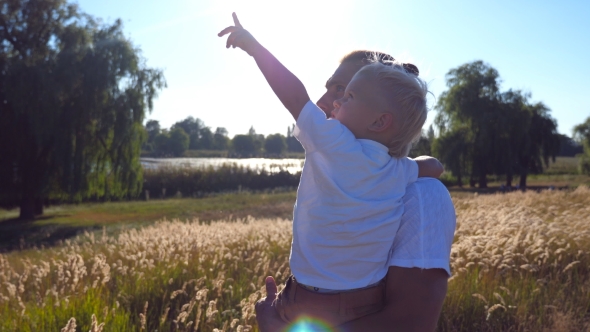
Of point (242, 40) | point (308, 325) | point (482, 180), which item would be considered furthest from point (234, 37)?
point (482, 180)

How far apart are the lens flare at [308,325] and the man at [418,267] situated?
6 centimetres

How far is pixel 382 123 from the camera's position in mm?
1635

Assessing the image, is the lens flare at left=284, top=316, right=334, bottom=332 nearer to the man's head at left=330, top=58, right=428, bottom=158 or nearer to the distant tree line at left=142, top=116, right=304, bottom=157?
the man's head at left=330, top=58, right=428, bottom=158

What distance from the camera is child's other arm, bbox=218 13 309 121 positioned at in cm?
158

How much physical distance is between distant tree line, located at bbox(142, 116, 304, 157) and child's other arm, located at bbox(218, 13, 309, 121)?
173 feet

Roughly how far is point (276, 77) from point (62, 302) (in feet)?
10.0

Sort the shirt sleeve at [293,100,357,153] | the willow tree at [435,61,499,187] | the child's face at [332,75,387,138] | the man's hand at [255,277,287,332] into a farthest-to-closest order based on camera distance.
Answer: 1. the willow tree at [435,61,499,187]
2. the man's hand at [255,277,287,332]
3. the child's face at [332,75,387,138]
4. the shirt sleeve at [293,100,357,153]

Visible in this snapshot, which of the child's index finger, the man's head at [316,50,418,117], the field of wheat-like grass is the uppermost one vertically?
the child's index finger

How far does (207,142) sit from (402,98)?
85729 millimetres

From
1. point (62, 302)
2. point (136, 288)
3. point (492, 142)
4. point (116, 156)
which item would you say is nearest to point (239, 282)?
point (136, 288)

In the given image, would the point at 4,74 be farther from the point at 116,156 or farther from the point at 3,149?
the point at 116,156

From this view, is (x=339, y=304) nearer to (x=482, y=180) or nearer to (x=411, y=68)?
(x=411, y=68)

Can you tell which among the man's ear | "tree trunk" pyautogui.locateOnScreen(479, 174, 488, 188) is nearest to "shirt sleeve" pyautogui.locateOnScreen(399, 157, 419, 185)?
the man's ear

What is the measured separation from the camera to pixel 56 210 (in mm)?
29984
